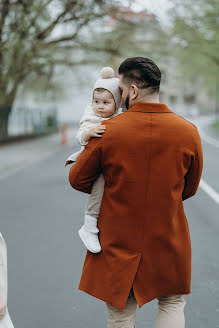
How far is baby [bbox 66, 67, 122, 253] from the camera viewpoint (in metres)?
2.47

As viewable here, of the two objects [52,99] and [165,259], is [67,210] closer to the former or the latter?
[165,259]

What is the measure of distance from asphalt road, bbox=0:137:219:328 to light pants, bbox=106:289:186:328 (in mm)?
1104

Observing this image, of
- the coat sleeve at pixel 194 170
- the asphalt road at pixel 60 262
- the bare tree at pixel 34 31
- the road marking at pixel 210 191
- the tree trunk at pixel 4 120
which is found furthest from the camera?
the tree trunk at pixel 4 120

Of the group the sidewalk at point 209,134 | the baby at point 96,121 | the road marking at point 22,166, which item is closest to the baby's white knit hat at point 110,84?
the baby at point 96,121

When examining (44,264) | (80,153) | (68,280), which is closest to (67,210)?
(44,264)

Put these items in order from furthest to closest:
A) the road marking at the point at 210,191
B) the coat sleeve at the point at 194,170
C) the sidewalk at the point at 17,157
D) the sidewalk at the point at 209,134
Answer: the sidewalk at the point at 209,134 < the sidewalk at the point at 17,157 < the road marking at the point at 210,191 < the coat sleeve at the point at 194,170

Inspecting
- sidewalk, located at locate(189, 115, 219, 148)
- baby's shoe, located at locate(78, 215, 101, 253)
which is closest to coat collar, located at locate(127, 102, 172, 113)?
baby's shoe, located at locate(78, 215, 101, 253)

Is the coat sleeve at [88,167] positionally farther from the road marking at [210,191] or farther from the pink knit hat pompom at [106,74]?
the road marking at [210,191]

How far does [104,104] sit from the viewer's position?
2.58 m

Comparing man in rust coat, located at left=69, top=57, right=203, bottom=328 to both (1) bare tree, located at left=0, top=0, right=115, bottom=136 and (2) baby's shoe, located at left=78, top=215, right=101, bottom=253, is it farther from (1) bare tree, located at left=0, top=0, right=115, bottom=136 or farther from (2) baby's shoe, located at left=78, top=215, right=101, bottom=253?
(1) bare tree, located at left=0, top=0, right=115, bottom=136

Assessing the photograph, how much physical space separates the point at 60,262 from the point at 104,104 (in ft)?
9.50

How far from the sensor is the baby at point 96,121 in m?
2.47

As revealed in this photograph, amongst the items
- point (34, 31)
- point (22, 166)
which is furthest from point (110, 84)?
point (34, 31)

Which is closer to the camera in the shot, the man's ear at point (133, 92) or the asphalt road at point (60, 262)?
the man's ear at point (133, 92)
